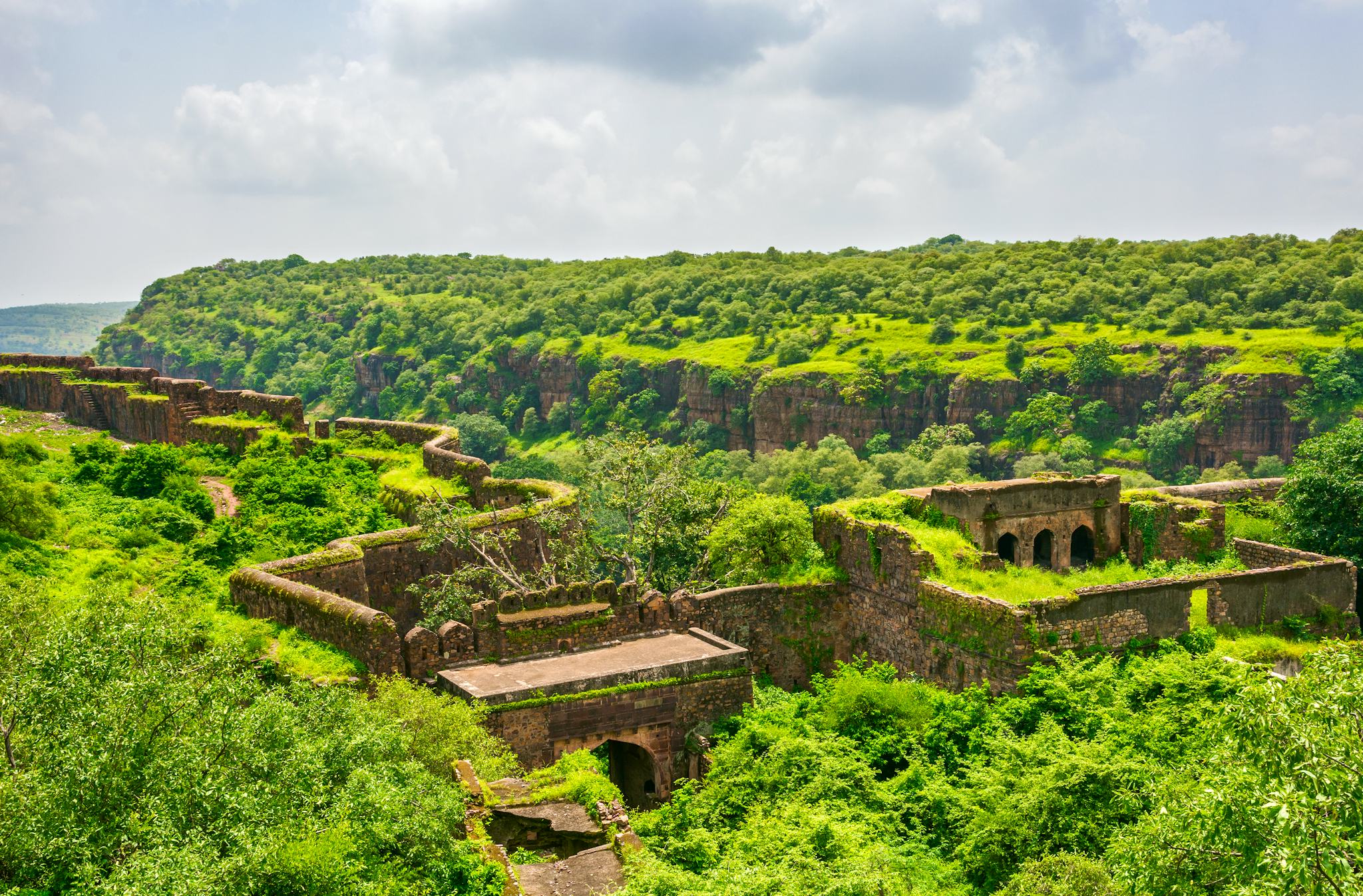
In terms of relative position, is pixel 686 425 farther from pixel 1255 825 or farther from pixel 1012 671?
pixel 1255 825

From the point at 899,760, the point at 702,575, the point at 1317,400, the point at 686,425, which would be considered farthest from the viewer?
the point at 686,425

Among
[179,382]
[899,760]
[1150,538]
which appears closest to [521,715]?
[899,760]

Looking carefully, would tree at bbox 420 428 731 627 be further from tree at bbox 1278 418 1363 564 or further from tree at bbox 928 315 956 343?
tree at bbox 928 315 956 343

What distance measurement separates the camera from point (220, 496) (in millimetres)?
30953

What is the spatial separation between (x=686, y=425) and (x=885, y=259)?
56.3 metres

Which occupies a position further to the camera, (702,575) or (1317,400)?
(1317,400)

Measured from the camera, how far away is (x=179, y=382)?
41094mm

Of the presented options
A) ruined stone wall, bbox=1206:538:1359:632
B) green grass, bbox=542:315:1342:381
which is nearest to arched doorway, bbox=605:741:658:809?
ruined stone wall, bbox=1206:538:1359:632

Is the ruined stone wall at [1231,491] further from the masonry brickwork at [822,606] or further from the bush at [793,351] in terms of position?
the bush at [793,351]

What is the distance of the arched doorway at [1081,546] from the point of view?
30.8 m

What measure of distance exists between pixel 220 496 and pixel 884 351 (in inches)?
4009

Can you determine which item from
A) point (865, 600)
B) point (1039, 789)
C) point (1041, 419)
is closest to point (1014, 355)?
point (1041, 419)

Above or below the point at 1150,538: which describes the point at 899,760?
below

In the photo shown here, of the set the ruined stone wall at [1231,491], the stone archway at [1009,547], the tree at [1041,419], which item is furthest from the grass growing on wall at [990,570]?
the tree at [1041,419]
